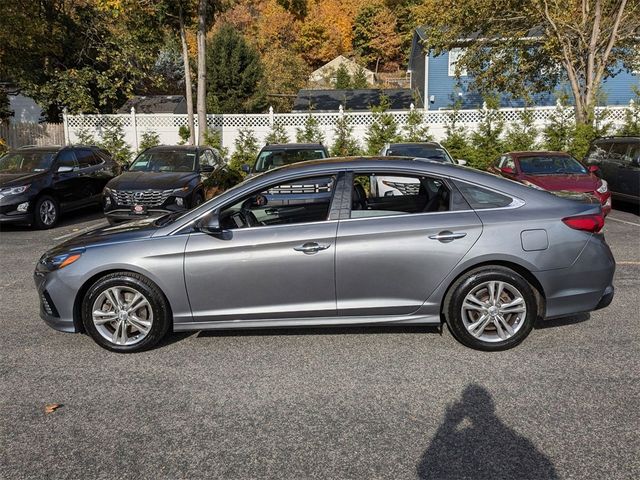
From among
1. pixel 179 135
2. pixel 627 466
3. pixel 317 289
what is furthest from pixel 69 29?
pixel 627 466

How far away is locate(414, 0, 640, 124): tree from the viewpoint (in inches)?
717

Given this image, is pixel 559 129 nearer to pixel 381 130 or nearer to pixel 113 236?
pixel 381 130

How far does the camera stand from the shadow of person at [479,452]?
309cm

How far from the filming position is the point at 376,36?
6216cm

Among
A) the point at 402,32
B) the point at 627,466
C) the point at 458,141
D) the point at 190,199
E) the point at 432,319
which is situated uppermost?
the point at 402,32

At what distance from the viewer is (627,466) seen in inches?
122

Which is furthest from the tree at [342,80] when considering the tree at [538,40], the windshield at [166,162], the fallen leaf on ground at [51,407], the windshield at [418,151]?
the fallen leaf on ground at [51,407]

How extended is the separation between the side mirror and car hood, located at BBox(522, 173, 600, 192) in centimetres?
767

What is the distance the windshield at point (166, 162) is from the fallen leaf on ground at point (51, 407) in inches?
337

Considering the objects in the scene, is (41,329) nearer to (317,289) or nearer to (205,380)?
(205,380)

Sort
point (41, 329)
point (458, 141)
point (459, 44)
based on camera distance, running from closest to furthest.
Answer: point (41, 329) → point (458, 141) → point (459, 44)

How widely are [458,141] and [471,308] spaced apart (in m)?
14.9

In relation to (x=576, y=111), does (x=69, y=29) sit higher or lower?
higher

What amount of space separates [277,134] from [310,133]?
1.15 meters
